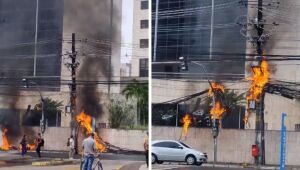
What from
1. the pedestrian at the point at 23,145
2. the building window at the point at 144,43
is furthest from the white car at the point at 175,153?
the pedestrian at the point at 23,145

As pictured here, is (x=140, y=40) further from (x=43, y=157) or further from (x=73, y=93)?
(x=43, y=157)

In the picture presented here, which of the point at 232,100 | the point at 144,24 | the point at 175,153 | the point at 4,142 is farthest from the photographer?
the point at 4,142

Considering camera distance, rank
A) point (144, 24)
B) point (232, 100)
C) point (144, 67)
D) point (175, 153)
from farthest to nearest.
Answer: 1. point (144, 24)
2. point (144, 67)
3. point (175, 153)
4. point (232, 100)

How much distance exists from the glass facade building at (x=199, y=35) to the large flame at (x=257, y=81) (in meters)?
0.13

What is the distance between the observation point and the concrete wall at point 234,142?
165 inches

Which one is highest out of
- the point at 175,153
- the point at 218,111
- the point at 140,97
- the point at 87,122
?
the point at 140,97

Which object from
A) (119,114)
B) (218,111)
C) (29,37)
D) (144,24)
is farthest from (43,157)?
(218,111)

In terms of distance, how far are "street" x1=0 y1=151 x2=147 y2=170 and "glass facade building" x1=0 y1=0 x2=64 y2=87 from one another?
73 cm

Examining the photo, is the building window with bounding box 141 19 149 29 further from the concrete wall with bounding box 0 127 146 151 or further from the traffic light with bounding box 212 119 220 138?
the traffic light with bounding box 212 119 220 138

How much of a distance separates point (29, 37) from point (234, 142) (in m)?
2.05

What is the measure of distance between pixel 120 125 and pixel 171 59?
74 cm

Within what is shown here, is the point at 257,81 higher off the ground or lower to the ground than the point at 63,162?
Result: higher

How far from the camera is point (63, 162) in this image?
4504 millimetres

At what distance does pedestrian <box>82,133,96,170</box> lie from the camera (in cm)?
438
